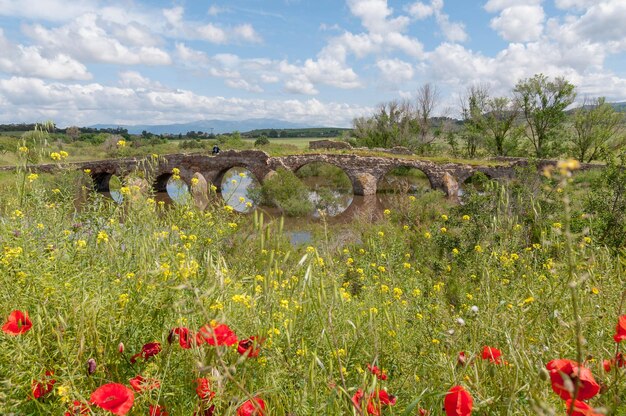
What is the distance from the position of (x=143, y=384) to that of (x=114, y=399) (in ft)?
0.69

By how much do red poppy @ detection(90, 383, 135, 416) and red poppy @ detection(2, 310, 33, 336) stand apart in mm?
433

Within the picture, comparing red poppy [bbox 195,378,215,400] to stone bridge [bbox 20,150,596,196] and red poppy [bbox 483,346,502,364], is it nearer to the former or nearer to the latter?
red poppy [bbox 483,346,502,364]

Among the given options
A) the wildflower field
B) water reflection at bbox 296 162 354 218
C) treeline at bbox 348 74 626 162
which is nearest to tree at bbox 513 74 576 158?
treeline at bbox 348 74 626 162

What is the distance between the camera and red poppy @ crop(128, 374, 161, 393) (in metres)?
1.51

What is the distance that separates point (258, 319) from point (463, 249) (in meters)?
6.26

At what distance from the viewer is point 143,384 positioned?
1.52m

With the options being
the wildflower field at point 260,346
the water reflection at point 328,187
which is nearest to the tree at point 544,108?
the water reflection at point 328,187

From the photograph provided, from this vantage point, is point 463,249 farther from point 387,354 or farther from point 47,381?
point 47,381

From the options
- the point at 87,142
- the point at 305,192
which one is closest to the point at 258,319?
the point at 305,192

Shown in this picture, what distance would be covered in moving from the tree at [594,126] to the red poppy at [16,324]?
120ft

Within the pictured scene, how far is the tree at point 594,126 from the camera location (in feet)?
106

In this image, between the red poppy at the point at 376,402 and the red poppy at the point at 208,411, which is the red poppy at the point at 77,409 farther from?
the red poppy at the point at 376,402

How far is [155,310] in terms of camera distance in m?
1.97

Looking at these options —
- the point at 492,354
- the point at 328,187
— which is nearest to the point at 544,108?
the point at 328,187
